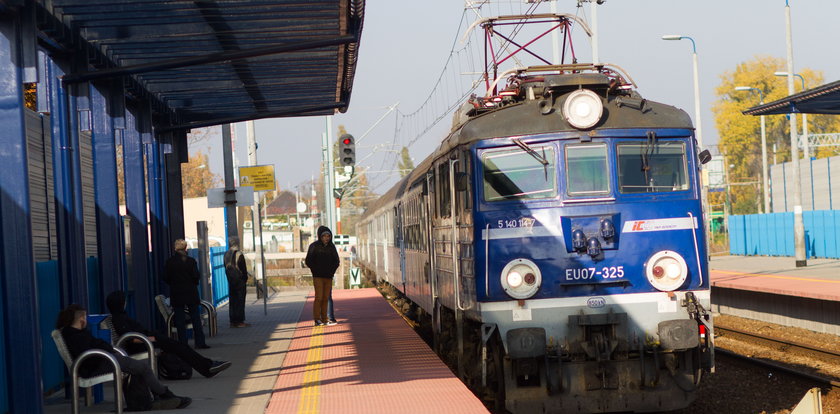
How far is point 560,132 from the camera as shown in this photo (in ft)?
35.1

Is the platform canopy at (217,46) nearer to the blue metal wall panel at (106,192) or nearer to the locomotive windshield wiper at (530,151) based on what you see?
the blue metal wall panel at (106,192)

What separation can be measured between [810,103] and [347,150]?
11205mm

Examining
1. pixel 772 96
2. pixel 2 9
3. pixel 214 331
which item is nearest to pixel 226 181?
pixel 214 331

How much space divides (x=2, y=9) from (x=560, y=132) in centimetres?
520

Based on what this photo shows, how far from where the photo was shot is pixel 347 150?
89.0ft

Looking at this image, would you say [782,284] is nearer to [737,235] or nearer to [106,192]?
[106,192]

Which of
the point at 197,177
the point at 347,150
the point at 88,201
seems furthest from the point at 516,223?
the point at 197,177

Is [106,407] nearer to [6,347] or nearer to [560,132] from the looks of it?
[6,347]

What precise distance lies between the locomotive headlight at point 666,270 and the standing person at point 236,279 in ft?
37.3

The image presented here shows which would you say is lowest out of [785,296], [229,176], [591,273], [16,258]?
[785,296]

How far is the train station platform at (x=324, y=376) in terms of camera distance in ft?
33.3

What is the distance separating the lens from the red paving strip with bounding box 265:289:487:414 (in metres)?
9.97

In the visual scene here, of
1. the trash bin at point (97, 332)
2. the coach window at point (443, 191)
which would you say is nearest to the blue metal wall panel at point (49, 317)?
the trash bin at point (97, 332)

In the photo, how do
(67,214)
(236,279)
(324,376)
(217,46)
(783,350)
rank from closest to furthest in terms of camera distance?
(67,214), (324,376), (217,46), (783,350), (236,279)
